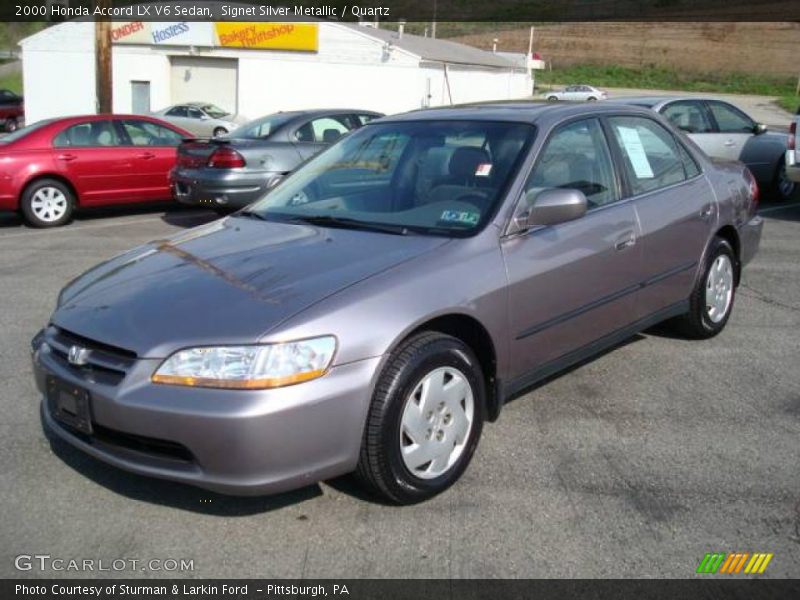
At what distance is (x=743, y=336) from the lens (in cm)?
571

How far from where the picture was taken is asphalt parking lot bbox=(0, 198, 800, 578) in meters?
3.01

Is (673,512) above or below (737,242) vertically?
below

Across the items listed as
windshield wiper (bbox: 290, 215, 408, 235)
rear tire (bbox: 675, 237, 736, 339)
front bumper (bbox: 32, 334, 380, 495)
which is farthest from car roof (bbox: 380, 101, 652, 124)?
front bumper (bbox: 32, 334, 380, 495)

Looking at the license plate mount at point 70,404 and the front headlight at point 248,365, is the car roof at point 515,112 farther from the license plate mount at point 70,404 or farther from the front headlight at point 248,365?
→ the license plate mount at point 70,404

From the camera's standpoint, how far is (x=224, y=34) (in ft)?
105

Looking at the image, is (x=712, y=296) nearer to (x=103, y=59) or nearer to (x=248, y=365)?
(x=248, y=365)

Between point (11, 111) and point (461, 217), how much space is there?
36.1 meters

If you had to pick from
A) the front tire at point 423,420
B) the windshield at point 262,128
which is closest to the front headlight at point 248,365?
the front tire at point 423,420

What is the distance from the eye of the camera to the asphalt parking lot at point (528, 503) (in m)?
3.01

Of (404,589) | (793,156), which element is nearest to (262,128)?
(793,156)

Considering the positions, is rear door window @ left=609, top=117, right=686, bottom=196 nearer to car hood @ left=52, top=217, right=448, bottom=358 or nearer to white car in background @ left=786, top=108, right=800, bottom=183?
car hood @ left=52, top=217, right=448, bottom=358

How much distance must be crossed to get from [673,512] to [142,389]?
84.8 inches

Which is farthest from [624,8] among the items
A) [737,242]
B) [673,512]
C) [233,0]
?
[673,512]

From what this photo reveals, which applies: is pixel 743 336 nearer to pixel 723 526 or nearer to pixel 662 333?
pixel 662 333
